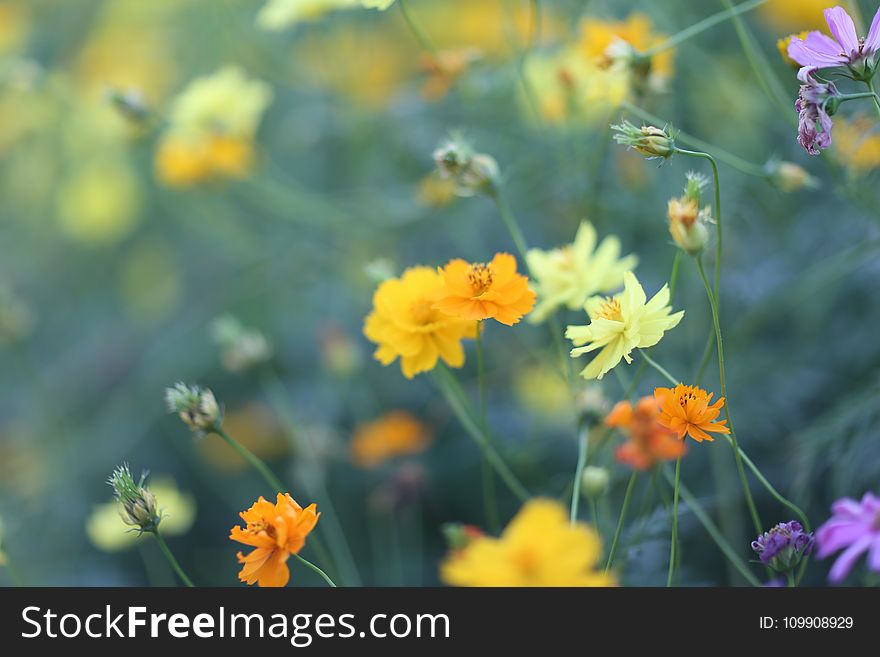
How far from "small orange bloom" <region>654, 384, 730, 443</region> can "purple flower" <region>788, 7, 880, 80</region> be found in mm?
212

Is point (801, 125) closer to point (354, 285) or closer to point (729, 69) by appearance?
point (729, 69)

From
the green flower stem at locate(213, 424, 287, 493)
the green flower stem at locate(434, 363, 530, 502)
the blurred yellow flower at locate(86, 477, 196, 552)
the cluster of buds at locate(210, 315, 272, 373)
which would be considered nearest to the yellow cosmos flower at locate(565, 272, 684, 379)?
the green flower stem at locate(434, 363, 530, 502)

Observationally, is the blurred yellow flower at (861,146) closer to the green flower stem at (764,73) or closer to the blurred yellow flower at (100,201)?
the green flower stem at (764,73)

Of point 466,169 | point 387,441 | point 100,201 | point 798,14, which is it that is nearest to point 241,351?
point 387,441

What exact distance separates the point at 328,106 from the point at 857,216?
29.2 inches

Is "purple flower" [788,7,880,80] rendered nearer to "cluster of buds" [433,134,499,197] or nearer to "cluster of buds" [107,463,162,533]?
"cluster of buds" [433,134,499,197]

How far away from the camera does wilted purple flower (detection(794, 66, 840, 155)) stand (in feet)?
1.65

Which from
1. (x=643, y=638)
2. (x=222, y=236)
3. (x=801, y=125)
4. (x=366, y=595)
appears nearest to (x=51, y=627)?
(x=366, y=595)

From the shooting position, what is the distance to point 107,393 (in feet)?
4.81

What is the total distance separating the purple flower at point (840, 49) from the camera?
1.69ft

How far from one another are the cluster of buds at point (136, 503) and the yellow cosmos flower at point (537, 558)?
0.80ft

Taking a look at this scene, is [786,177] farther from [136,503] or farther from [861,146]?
[136,503]

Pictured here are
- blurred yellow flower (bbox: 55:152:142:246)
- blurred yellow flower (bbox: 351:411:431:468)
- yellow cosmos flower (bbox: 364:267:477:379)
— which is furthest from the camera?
blurred yellow flower (bbox: 55:152:142:246)

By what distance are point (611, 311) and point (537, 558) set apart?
224mm
